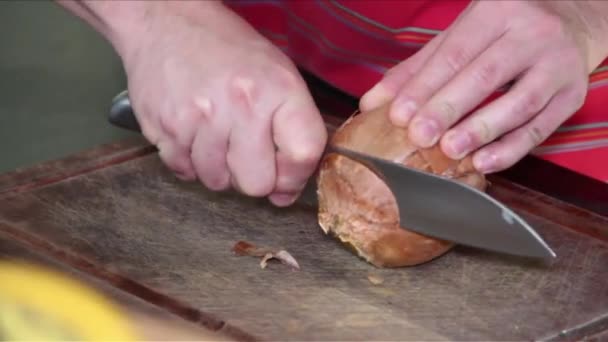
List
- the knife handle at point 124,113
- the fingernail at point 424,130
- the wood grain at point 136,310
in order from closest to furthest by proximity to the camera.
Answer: the wood grain at point 136,310, the fingernail at point 424,130, the knife handle at point 124,113

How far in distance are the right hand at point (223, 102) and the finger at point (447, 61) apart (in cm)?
12

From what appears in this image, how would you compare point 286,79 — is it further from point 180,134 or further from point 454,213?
point 454,213

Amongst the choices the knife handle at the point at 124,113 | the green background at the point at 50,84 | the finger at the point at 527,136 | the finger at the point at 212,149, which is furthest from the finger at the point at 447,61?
the green background at the point at 50,84

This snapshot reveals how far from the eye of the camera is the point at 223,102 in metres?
1.15

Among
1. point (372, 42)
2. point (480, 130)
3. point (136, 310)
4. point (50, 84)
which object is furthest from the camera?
point (50, 84)

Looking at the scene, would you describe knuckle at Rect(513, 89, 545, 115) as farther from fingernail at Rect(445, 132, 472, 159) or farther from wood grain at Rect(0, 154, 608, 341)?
wood grain at Rect(0, 154, 608, 341)

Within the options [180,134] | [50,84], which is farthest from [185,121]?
[50,84]

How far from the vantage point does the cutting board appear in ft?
3.76

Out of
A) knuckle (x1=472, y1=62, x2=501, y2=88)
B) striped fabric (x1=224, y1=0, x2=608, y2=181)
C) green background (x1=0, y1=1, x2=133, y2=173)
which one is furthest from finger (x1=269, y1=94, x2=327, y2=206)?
green background (x1=0, y1=1, x2=133, y2=173)

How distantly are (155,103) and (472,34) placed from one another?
41cm

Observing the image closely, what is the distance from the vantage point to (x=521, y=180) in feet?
5.24

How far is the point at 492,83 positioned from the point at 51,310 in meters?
0.60

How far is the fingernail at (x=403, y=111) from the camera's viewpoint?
1.21 meters

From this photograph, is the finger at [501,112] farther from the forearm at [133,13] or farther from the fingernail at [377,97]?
the forearm at [133,13]
